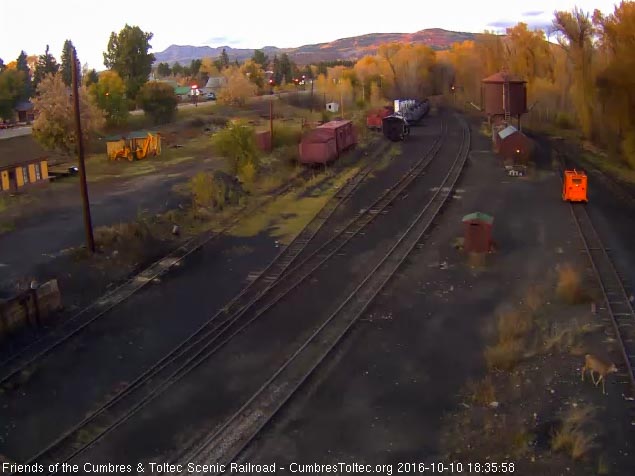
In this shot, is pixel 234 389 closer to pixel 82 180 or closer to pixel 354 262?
pixel 354 262

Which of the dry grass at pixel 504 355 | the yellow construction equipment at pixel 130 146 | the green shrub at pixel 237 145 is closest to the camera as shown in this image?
the dry grass at pixel 504 355

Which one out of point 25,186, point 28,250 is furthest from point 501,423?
point 25,186

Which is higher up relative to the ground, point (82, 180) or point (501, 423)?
point (82, 180)

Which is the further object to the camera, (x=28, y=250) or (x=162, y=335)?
(x=28, y=250)

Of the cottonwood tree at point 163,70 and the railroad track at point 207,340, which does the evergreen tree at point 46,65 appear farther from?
the cottonwood tree at point 163,70

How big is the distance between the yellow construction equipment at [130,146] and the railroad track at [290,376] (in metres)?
Result: 25.7

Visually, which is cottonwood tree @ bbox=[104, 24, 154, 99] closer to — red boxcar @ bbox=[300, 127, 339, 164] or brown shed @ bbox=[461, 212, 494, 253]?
red boxcar @ bbox=[300, 127, 339, 164]

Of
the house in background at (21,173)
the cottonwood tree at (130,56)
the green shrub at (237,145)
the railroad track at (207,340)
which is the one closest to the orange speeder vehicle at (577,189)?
the railroad track at (207,340)

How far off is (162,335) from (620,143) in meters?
32.0

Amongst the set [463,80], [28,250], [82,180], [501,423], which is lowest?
[501,423]

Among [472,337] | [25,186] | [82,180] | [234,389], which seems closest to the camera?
[234,389]

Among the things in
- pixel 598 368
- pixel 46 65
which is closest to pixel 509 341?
pixel 598 368

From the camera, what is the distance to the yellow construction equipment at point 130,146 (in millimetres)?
41000

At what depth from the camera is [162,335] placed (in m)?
14.0
